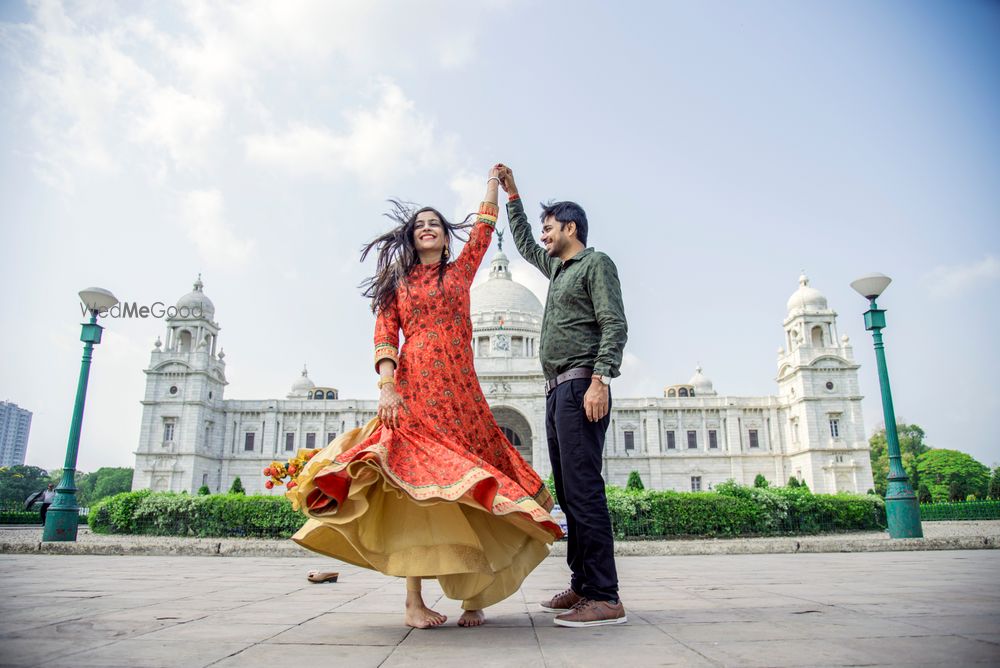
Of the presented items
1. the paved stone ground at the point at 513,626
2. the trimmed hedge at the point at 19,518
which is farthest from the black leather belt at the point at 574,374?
the trimmed hedge at the point at 19,518

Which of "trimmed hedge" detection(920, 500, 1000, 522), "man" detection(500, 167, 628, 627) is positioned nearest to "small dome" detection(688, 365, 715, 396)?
"trimmed hedge" detection(920, 500, 1000, 522)

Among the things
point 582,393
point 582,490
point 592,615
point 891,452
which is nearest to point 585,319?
point 582,393

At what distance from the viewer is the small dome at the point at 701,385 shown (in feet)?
167

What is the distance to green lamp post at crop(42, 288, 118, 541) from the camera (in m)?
10.8

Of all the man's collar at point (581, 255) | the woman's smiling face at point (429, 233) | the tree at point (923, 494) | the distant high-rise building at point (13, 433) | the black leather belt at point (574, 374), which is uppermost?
Answer: the distant high-rise building at point (13, 433)

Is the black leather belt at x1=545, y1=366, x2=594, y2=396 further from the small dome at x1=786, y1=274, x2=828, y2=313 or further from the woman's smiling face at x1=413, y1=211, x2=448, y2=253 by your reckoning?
the small dome at x1=786, y1=274, x2=828, y2=313

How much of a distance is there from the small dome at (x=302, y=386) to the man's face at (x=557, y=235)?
49477 millimetres

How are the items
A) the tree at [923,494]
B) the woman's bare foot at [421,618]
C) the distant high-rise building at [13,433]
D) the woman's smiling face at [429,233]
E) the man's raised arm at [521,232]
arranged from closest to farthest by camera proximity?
the woman's bare foot at [421,618], the woman's smiling face at [429,233], the man's raised arm at [521,232], the distant high-rise building at [13,433], the tree at [923,494]

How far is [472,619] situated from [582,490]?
85 cm

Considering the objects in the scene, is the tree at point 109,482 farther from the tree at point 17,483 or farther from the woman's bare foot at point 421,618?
the woman's bare foot at point 421,618

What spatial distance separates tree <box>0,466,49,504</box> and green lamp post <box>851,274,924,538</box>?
5035 centimetres

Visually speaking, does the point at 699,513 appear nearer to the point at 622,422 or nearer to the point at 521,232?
the point at 521,232

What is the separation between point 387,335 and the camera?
3613 millimetres

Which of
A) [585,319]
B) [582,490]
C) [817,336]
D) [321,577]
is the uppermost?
[817,336]
